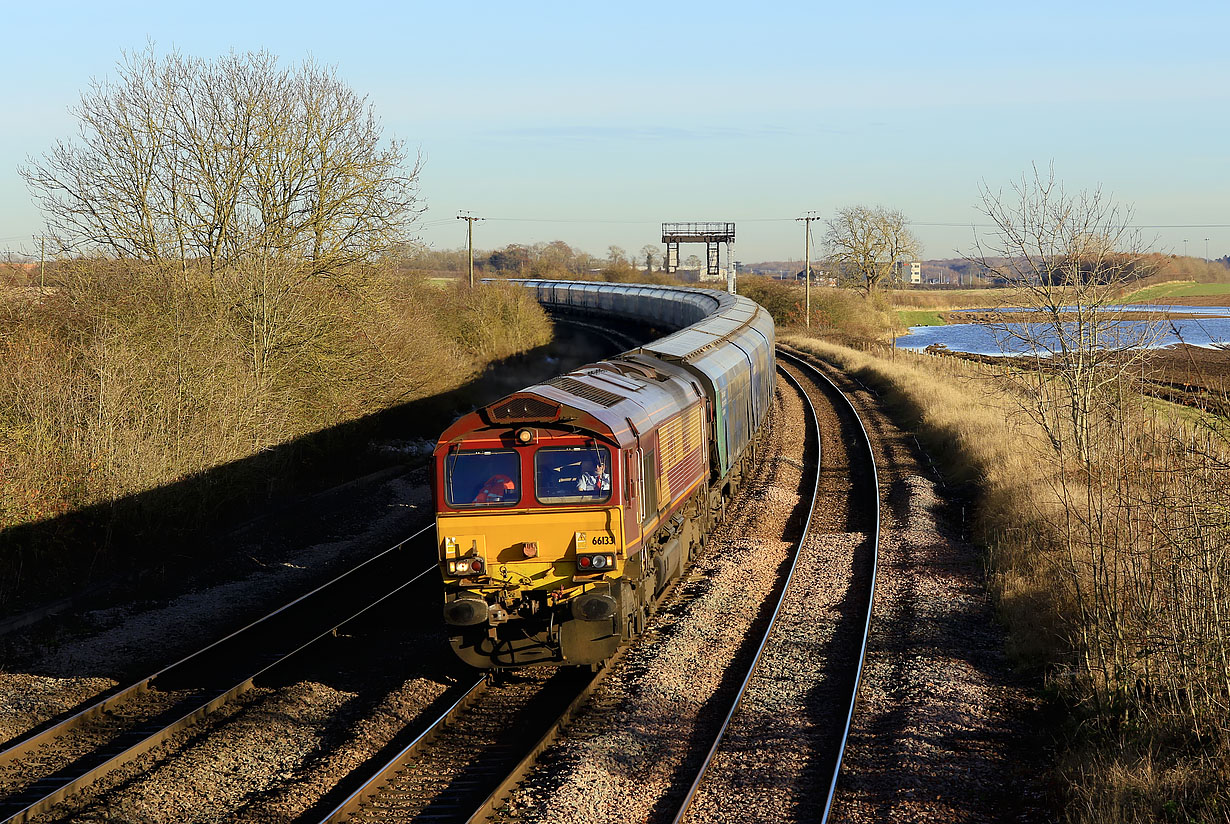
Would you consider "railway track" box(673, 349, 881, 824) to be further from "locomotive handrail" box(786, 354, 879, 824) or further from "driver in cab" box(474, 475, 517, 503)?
"driver in cab" box(474, 475, 517, 503)

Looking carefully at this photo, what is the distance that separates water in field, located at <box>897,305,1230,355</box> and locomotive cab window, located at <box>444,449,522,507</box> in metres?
5.90

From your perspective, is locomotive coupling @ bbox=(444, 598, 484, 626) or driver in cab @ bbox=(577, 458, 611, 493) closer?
locomotive coupling @ bbox=(444, 598, 484, 626)

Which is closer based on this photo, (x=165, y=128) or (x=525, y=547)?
(x=525, y=547)

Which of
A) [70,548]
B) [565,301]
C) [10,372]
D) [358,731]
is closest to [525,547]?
[358,731]

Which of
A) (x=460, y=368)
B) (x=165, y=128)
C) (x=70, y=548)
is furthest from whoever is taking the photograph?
(x=460, y=368)

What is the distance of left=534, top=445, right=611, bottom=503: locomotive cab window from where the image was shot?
10.2 meters

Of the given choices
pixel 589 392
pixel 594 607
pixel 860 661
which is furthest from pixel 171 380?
pixel 860 661

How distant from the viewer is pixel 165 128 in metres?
Result: 22.8

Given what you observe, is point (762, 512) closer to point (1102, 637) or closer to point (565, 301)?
point (1102, 637)

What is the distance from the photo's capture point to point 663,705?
997 cm

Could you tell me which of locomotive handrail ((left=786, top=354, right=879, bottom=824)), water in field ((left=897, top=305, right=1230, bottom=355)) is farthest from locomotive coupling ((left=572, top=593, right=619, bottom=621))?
water in field ((left=897, top=305, right=1230, bottom=355))

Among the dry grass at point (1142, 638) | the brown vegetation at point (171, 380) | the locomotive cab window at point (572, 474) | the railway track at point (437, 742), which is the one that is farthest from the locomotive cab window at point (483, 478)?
the brown vegetation at point (171, 380)

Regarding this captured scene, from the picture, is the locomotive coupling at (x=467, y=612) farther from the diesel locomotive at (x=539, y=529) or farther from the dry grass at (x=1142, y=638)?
the dry grass at (x=1142, y=638)

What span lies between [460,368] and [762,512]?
16.3 meters
